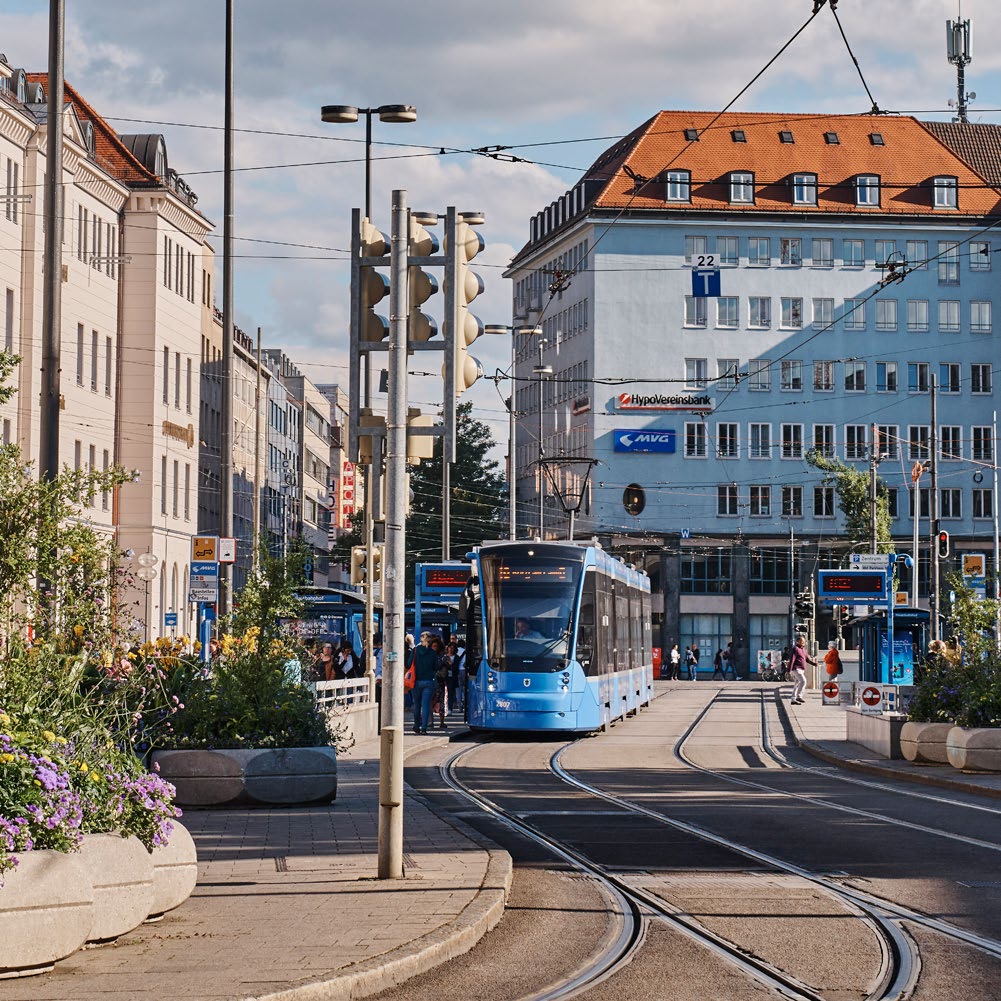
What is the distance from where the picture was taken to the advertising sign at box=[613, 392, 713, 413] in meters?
101

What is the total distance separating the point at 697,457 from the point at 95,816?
91861 millimetres

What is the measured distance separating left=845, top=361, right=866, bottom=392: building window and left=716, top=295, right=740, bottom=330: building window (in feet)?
20.7

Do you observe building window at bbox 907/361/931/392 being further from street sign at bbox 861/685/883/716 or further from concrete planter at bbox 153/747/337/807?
concrete planter at bbox 153/747/337/807

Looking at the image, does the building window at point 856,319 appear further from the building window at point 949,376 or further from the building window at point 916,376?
the building window at point 949,376

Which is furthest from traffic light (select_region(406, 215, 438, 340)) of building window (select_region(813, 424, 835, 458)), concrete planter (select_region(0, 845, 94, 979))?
building window (select_region(813, 424, 835, 458))

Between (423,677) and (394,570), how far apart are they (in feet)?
72.8

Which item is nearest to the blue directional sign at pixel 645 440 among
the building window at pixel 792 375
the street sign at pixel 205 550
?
the building window at pixel 792 375

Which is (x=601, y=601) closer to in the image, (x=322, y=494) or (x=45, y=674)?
(x=45, y=674)

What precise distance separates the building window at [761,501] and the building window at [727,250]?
11806mm

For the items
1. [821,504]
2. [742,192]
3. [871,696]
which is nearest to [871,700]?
[871,696]

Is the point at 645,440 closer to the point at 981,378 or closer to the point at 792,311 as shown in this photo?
the point at 792,311

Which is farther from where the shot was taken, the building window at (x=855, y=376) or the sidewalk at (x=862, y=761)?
the building window at (x=855, y=376)

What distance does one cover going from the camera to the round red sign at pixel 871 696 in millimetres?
33281

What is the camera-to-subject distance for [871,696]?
33344 millimetres
